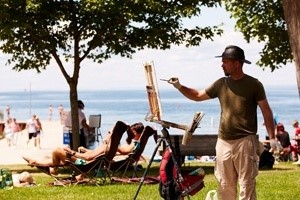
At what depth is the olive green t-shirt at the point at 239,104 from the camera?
29.1ft

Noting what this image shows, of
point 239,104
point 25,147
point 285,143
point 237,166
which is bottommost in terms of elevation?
point 25,147

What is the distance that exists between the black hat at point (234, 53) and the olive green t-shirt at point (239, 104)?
19 centimetres

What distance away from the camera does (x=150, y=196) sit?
1291cm

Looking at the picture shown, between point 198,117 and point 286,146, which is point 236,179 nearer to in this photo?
point 198,117

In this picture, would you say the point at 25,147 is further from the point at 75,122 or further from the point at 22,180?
the point at 22,180

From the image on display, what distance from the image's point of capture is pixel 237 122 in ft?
29.3

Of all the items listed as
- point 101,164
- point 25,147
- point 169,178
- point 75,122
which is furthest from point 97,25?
point 25,147

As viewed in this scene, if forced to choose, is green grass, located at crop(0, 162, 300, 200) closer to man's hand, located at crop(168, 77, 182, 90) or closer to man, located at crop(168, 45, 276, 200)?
man, located at crop(168, 45, 276, 200)

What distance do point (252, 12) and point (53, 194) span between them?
53.1 ft

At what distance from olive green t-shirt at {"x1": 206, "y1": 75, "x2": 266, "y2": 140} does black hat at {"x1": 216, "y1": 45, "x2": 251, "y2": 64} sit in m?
0.19

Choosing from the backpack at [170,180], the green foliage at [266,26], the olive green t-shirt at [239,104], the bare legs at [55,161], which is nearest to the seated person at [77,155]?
the bare legs at [55,161]

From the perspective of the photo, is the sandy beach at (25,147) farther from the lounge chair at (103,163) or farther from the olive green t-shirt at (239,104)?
the olive green t-shirt at (239,104)

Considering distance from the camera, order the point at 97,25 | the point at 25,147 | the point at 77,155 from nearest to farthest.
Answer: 1. the point at 77,155
2. the point at 97,25
3. the point at 25,147

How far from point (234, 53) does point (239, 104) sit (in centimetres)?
51
